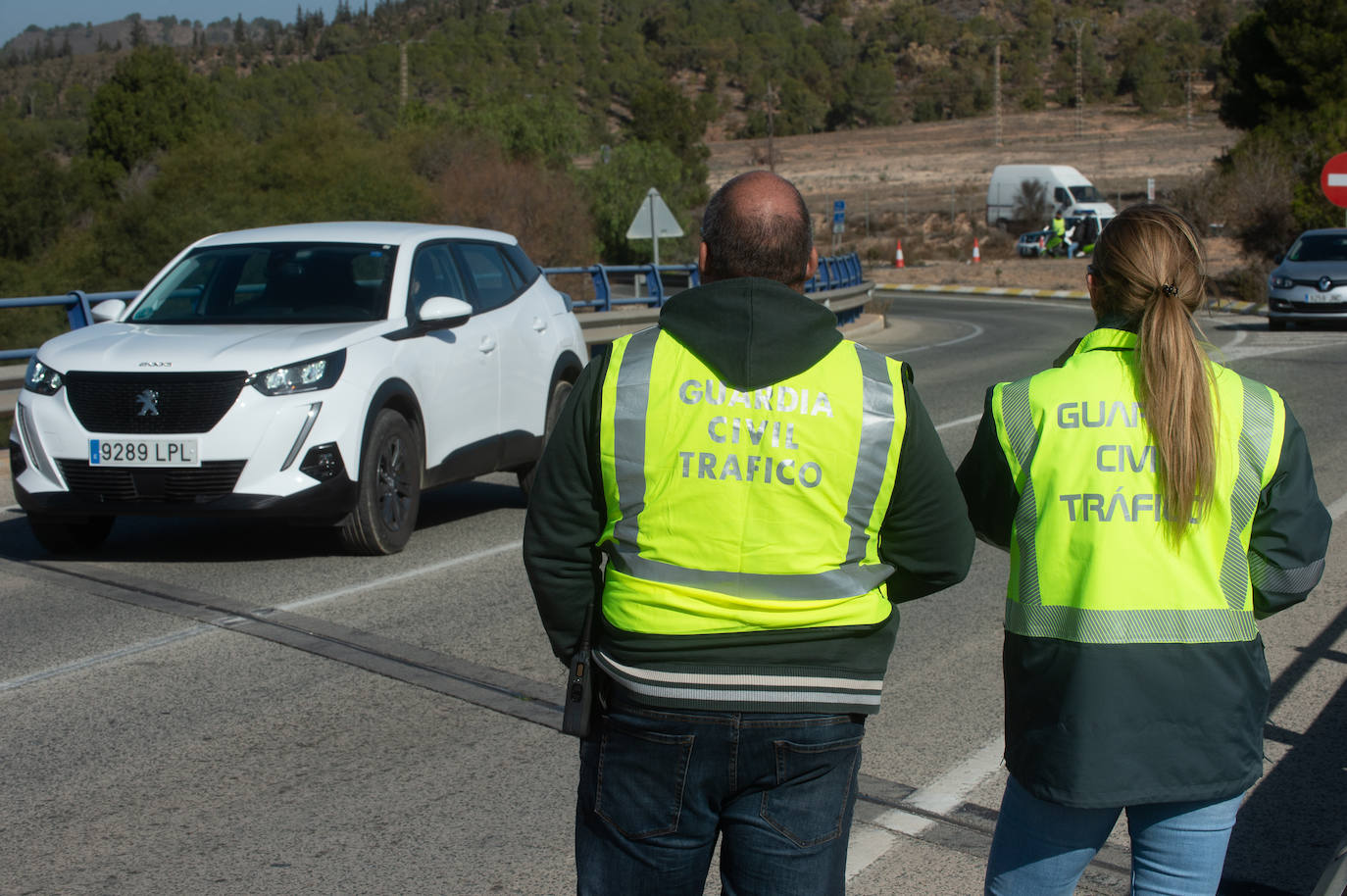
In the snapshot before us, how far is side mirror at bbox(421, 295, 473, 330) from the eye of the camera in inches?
323

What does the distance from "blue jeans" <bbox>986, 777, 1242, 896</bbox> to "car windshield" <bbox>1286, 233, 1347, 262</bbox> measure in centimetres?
2330

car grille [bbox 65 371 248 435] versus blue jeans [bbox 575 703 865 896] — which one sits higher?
blue jeans [bbox 575 703 865 896]

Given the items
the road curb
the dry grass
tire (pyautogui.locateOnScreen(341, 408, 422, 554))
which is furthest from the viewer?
the dry grass

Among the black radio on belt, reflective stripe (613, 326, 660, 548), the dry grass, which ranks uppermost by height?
reflective stripe (613, 326, 660, 548)

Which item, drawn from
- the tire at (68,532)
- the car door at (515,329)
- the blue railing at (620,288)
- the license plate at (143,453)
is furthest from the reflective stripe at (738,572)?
the car door at (515,329)

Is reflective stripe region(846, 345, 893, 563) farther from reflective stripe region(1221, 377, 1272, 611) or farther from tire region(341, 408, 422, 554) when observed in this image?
tire region(341, 408, 422, 554)

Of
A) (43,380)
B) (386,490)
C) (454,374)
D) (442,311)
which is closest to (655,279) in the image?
(454,374)

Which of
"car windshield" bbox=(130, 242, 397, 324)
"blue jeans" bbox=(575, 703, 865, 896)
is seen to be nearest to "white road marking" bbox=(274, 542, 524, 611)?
"car windshield" bbox=(130, 242, 397, 324)

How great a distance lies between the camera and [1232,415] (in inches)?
101

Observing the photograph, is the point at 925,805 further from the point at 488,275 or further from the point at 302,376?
the point at 488,275

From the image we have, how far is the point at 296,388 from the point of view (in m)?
7.66

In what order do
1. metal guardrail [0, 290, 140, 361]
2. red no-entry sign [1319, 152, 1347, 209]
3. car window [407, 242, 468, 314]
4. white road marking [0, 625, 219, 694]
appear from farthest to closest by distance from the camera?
1. red no-entry sign [1319, 152, 1347, 209]
2. metal guardrail [0, 290, 140, 361]
3. car window [407, 242, 468, 314]
4. white road marking [0, 625, 219, 694]

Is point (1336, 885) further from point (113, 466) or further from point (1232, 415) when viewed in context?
point (113, 466)

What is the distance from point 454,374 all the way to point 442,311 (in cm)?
60
